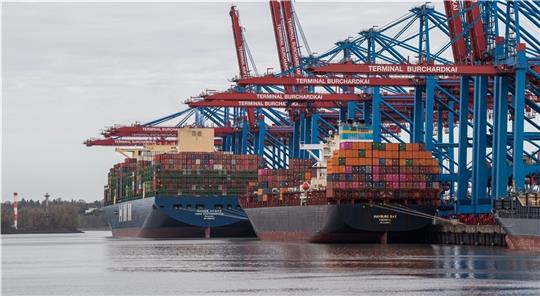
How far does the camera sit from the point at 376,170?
281 ft

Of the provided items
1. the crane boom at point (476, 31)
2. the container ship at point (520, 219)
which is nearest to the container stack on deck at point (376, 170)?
the crane boom at point (476, 31)

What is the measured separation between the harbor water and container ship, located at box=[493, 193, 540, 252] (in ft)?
3.17

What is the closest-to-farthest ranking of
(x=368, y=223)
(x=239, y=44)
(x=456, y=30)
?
(x=368, y=223)
(x=456, y=30)
(x=239, y=44)

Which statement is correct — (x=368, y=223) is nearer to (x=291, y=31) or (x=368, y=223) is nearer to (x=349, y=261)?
(x=349, y=261)

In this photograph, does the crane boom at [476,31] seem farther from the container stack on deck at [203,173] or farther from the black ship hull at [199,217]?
the black ship hull at [199,217]

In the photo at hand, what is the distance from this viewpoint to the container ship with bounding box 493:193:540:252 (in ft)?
221

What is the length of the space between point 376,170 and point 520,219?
58.7 feet

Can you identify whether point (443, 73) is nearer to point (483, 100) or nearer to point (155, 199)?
point (483, 100)

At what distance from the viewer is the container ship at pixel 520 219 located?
221 feet

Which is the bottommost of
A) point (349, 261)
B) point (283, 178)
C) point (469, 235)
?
point (349, 261)

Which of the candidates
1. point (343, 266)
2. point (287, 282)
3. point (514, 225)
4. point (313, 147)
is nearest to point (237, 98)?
point (313, 147)

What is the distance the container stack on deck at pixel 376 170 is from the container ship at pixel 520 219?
1329 centimetres

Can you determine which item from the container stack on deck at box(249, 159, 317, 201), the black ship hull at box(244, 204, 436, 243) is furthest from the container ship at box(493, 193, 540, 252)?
the container stack on deck at box(249, 159, 317, 201)

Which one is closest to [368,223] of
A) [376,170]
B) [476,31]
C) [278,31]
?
[376,170]
